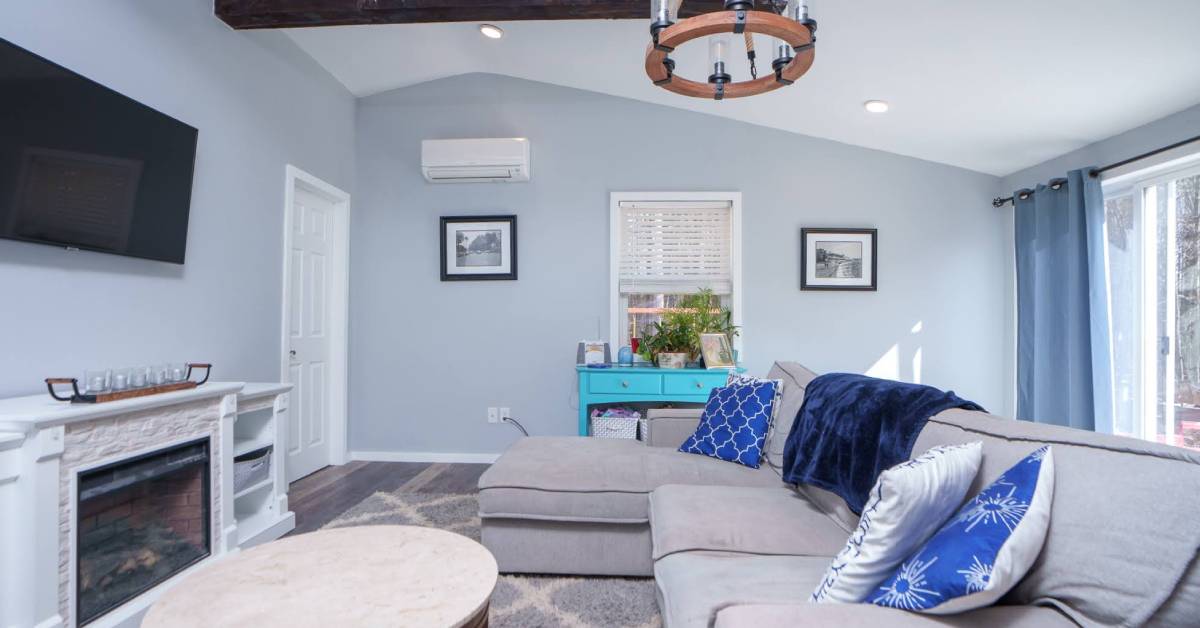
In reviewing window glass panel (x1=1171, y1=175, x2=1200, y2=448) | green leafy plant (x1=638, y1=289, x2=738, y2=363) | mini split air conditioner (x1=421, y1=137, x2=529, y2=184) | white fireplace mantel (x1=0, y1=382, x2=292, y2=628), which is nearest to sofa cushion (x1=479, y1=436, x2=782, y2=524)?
white fireplace mantel (x1=0, y1=382, x2=292, y2=628)

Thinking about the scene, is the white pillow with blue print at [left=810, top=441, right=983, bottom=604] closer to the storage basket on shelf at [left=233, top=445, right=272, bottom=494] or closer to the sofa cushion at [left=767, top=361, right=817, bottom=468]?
the sofa cushion at [left=767, top=361, right=817, bottom=468]

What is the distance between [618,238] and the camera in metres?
4.05

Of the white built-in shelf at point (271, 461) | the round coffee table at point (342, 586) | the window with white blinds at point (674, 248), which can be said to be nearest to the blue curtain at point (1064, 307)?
the window with white blinds at point (674, 248)

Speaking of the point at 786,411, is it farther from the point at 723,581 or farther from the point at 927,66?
the point at 927,66

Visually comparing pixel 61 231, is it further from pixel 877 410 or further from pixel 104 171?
pixel 877 410

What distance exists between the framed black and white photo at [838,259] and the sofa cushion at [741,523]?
91.2 inches

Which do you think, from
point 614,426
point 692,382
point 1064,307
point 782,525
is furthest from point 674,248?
point 782,525

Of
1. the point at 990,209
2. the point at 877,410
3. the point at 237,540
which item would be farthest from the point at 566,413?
the point at 990,209

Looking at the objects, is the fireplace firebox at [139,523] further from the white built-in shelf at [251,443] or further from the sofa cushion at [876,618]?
the sofa cushion at [876,618]

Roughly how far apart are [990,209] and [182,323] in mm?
4893

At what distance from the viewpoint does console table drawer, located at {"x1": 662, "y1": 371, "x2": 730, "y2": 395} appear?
356 centimetres

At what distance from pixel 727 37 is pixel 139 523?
8.39 ft

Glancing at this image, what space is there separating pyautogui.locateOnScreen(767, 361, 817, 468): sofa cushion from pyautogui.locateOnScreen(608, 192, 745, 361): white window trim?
4.87 ft

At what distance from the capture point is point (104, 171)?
6.98ft
